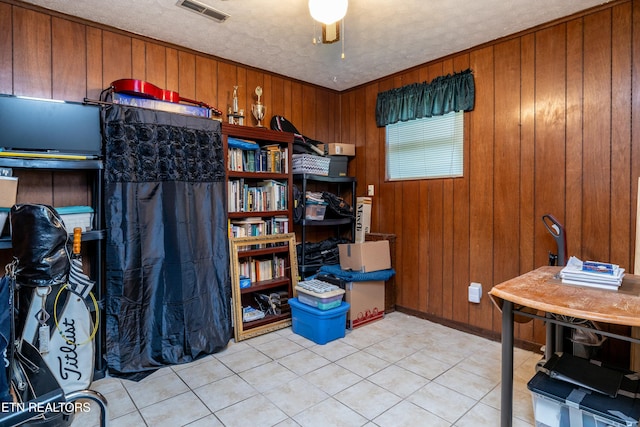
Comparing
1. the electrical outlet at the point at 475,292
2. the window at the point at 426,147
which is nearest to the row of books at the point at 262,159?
the window at the point at 426,147

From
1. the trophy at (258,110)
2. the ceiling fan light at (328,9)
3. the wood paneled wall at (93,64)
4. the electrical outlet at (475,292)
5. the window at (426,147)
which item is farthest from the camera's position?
the trophy at (258,110)

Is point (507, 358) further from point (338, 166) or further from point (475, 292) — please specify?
point (338, 166)

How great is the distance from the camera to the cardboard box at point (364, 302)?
3.19 metres

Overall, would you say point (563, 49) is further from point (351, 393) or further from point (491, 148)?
point (351, 393)

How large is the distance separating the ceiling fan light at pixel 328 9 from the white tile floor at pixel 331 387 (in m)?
2.17

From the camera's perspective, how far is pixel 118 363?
233 cm

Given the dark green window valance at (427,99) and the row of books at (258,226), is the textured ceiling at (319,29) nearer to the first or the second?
the dark green window valance at (427,99)

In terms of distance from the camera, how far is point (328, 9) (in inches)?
72.2

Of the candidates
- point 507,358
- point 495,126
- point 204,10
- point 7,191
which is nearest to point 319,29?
point 204,10

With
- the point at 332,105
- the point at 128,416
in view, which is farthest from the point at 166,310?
the point at 332,105

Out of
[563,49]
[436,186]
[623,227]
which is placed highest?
[563,49]

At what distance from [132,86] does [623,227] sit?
136 inches

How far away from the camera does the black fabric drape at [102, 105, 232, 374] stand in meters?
2.36

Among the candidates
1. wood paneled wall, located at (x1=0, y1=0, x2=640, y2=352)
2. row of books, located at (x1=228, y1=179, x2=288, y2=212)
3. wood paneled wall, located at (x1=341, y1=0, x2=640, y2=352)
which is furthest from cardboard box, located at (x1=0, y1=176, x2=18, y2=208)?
wood paneled wall, located at (x1=341, y1=0, x2=640, y2=352)
